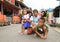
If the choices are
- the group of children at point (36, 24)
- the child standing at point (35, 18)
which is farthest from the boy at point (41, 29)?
the child standing at point (35, 18)

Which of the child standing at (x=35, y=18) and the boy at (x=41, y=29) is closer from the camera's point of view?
the boy at (x=41, y=29)

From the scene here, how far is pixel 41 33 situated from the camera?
34.9 ft

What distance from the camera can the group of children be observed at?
10.5 m

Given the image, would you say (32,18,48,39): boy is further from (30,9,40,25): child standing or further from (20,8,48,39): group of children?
(30,9,40,25): child standing

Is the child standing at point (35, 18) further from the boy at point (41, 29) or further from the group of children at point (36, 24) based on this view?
the boy at point (41, 29)

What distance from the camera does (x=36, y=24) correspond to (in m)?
11.2

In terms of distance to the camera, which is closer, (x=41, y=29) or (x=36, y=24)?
(x=41, y=29)

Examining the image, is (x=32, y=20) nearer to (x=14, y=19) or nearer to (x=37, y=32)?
(x=37, y=32)

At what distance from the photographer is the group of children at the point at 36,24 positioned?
10.5 metres

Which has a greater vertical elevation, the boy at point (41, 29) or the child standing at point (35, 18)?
the child standing at point (35, 18)

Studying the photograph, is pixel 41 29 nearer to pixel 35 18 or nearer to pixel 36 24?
pixel 36 24

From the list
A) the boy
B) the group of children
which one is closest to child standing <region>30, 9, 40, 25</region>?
the group of children

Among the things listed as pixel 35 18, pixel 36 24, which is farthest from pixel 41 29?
pixel 35 18

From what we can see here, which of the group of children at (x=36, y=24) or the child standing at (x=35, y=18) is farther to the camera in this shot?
the child standing at (x=35, y=18)
